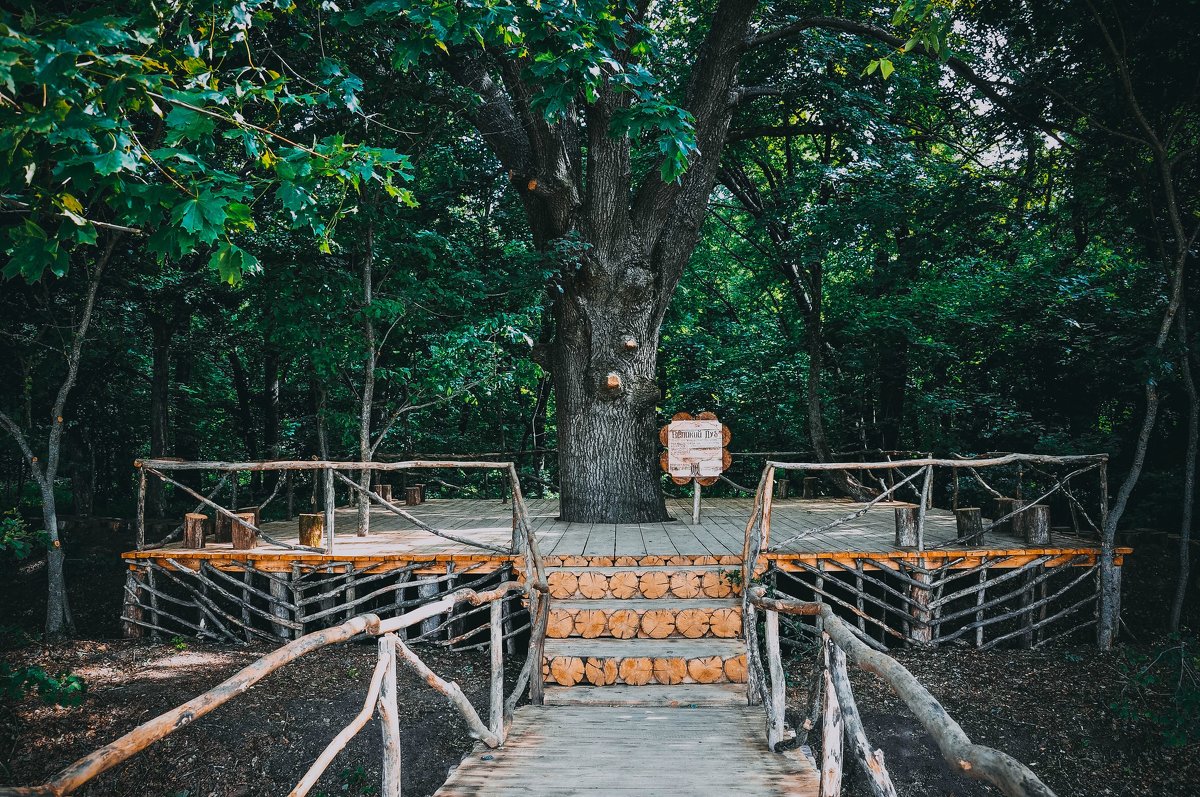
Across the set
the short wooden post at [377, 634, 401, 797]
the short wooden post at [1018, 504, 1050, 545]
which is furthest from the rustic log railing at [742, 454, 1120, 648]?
the short wooden post at [377, 634, 401, 797]

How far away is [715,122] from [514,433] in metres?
11.2

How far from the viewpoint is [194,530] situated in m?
7.66

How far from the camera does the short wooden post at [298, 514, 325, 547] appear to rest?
7.46m

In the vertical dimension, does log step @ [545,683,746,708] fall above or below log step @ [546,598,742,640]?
below

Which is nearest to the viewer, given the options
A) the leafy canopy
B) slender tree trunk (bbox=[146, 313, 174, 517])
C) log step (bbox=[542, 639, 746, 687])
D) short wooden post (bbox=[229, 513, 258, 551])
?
the leafy canopy

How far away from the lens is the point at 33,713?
19.4 ft

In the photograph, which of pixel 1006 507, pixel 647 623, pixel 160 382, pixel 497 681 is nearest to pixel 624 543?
pixel 647 623

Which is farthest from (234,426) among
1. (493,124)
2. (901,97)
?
(901,97)

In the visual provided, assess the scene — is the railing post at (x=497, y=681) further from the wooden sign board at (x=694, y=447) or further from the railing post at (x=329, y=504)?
the wooden sign board at (x=694, y=447)

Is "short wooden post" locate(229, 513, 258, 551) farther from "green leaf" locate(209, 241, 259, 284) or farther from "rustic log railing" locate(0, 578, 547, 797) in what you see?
"green leaf" locate(209, 241, 259, 284)

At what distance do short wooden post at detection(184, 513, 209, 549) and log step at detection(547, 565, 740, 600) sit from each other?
406 centimetres

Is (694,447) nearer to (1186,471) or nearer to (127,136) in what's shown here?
(1186,471)

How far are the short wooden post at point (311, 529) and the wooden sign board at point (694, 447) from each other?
406 cm

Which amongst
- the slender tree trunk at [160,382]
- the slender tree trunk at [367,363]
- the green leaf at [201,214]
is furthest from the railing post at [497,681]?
the slender tree trunk at [160,382]
